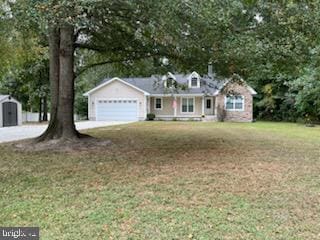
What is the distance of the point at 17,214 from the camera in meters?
4.81

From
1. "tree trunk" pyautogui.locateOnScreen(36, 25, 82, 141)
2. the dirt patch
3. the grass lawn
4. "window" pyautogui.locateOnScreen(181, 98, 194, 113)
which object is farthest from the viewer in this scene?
"window" pyautogui.locateOnScreen(181, 98, 194, 113)

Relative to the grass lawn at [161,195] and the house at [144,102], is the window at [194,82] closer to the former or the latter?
the house at [144,102]

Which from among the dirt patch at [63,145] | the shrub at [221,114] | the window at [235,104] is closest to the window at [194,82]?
the shrub at [221,114]

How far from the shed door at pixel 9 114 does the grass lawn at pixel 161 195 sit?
1386cm

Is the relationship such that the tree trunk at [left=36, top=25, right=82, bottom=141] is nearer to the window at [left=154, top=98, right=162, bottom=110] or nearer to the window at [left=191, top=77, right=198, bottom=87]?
the window at [left=154, top=98, right=162, bottom=110]

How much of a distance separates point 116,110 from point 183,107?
611 cm

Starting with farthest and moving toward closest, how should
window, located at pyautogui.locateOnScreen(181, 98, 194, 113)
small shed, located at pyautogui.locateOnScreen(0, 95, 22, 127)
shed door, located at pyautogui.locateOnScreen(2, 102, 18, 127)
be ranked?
window, located at pyautogui.locateOnScreen(181, 98, 194, 113), shed door, located at pyautogui.locateOnScreen(2, 102, 18, 127), small shed, located at pyautogui.locateOnScreen(0, 95, 22, 127)

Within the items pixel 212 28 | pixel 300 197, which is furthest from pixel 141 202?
pixel 212 28

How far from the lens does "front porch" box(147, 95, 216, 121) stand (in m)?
32.7

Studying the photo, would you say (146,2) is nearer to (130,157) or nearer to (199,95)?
(130,157)

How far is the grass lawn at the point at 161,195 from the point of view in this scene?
14.2 ft

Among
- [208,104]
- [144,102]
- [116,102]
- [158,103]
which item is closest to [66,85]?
[144,102]

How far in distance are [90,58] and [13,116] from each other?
9.20 metres

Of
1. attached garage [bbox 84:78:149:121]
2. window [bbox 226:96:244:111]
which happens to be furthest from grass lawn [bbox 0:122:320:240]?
attached garage [bbox 84:78:149:121]
